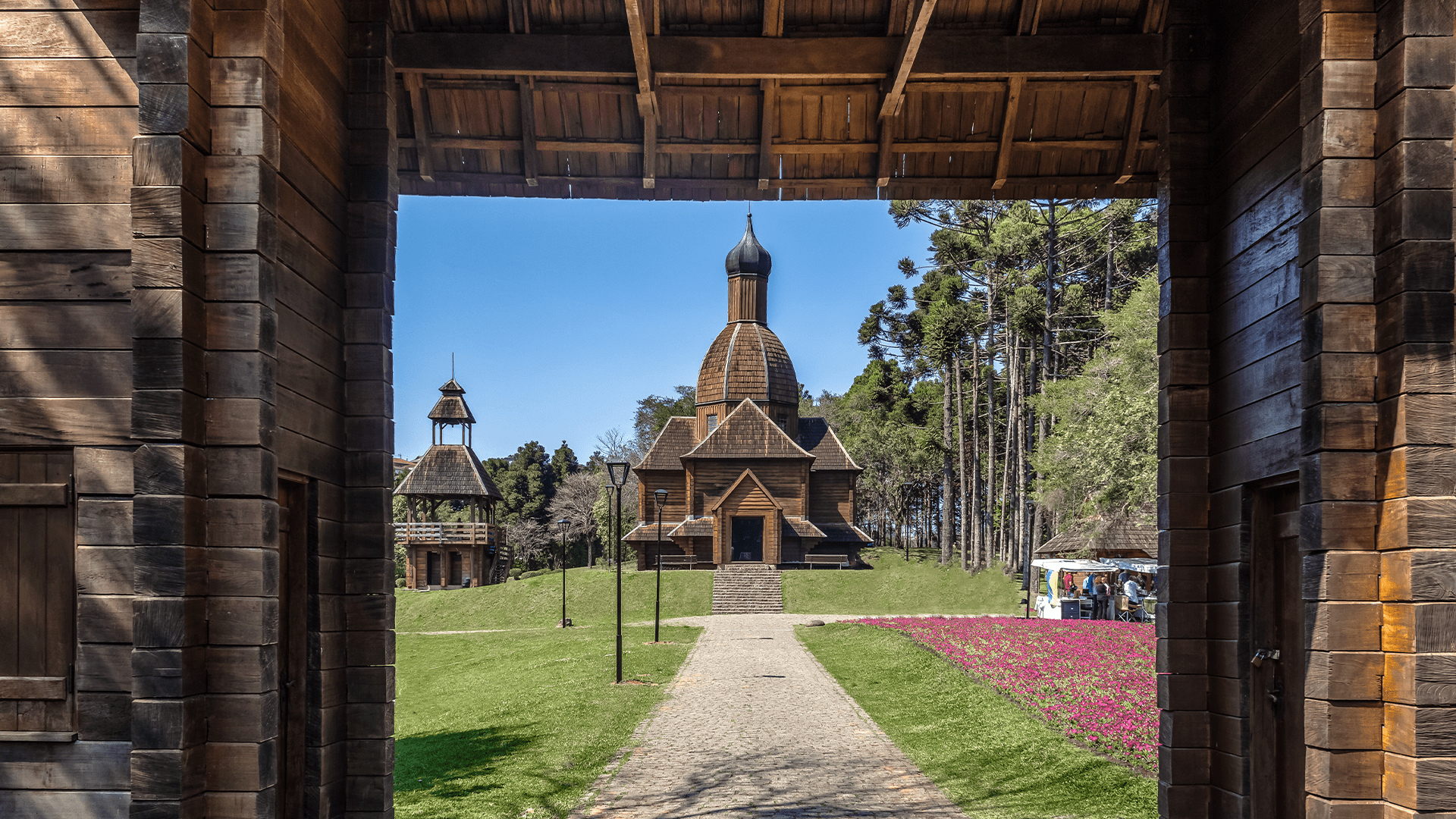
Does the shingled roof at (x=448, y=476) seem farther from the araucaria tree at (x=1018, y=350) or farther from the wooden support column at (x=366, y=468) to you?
the wooden support column at (x=366, y=468)

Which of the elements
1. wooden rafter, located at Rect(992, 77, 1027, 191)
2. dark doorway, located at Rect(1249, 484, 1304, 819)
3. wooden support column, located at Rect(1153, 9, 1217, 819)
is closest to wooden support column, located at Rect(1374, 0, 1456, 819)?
dark doorway, located at Rect(1249, 484, 1304, 819)

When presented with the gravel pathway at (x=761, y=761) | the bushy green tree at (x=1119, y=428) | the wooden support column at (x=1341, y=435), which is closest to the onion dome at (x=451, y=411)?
the bushy green tree at (x=1119, y=428)

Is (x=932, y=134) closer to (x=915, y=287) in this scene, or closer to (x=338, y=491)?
(x=338, y=491)

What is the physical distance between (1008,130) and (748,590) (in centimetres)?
3244

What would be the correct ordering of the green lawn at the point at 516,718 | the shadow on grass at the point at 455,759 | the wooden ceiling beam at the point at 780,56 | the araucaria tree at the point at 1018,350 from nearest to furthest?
the wooden ceiling beam at the point at 780,56
the green lawn at the point at 516,718
the shadow on grass at the point at 455,759
the araucaria tree at the point at 1018,350

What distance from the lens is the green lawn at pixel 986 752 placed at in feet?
28.9

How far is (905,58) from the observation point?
Answer: 6422 mm

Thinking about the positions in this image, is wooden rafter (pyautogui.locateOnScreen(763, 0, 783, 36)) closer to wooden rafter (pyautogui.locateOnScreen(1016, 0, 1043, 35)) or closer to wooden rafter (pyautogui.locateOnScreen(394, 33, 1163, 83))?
wooden rafter (pyautogui.locateOnScreen(394, 33, 1163, 83))

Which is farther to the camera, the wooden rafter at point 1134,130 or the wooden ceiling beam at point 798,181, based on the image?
the wooden ceiling beam at point 798,181

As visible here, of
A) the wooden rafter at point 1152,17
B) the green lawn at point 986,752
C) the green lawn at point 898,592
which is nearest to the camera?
the wooden rafter at point 1152,17

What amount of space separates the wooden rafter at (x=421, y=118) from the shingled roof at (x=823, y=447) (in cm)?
4011

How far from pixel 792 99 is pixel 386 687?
4.65 meters

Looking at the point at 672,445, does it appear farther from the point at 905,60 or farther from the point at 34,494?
the point at 34,494

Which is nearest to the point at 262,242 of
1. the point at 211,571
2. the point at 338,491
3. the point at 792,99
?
the point at 211,571
